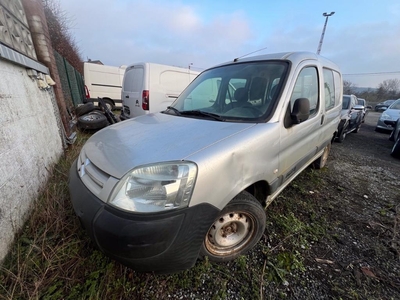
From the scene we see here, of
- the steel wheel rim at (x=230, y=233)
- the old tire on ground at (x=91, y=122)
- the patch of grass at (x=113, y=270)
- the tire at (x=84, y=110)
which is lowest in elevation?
the patch of grass at (x=113, y=270)

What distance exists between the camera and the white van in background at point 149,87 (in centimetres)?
500

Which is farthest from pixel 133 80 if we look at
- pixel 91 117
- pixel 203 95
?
pixel 203 95

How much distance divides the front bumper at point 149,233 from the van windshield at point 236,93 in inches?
40.5

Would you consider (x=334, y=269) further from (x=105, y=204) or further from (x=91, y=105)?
(x=91, y=105)

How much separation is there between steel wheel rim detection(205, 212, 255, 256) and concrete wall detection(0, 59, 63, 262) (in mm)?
1809

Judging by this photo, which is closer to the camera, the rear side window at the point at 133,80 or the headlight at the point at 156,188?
the headlight at the point at 156,188

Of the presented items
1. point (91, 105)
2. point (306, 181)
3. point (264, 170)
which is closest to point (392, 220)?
point (306, 181)

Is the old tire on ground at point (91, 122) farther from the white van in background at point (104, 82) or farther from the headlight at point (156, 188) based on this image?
the white van in background at point (104, 82)

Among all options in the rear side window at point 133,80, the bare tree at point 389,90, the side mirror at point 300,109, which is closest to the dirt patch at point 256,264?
the side mirror at point 300,109

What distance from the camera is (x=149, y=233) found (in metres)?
1.11

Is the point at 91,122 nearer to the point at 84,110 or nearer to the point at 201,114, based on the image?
the point at 84,110

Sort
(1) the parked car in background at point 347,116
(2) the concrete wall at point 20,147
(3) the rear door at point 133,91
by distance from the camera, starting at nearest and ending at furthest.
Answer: (2) the concrete wall at point 20,147 < (3) the rear door at point 133,91 < (1) the parked car in background at point 347,116

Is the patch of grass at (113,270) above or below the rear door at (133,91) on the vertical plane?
below

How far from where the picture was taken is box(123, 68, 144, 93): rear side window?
16.9 ft
